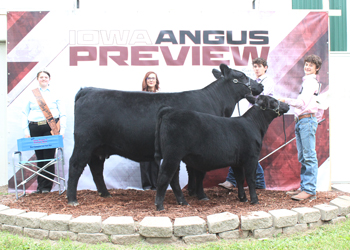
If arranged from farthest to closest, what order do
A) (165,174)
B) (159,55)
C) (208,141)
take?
(159,55) → (208,141) → (165,174)

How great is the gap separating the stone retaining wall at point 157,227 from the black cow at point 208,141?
2.05 feet

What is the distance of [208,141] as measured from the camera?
3965mm

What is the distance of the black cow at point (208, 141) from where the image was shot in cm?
385

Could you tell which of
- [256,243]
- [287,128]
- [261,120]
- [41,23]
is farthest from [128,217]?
[41,23]

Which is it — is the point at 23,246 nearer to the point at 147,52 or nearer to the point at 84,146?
the point at 84,146

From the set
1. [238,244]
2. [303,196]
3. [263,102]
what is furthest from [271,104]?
[238,244]

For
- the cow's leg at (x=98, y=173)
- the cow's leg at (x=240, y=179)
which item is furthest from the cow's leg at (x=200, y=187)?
the cow's leg at (x=98, y=173)

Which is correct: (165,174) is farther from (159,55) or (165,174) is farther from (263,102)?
(159,55)

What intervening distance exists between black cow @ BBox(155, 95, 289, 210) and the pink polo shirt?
0.14 m

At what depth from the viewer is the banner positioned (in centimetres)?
569

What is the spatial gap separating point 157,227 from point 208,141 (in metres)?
1.22

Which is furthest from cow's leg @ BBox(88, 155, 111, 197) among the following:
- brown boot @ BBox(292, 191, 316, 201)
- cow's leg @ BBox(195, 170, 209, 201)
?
brown boot @ BBox(292, 191, 316, 201)

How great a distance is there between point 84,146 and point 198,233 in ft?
6.30

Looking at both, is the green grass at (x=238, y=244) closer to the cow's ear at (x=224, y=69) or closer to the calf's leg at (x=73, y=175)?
the calf's leg at (x=73, y=175)
